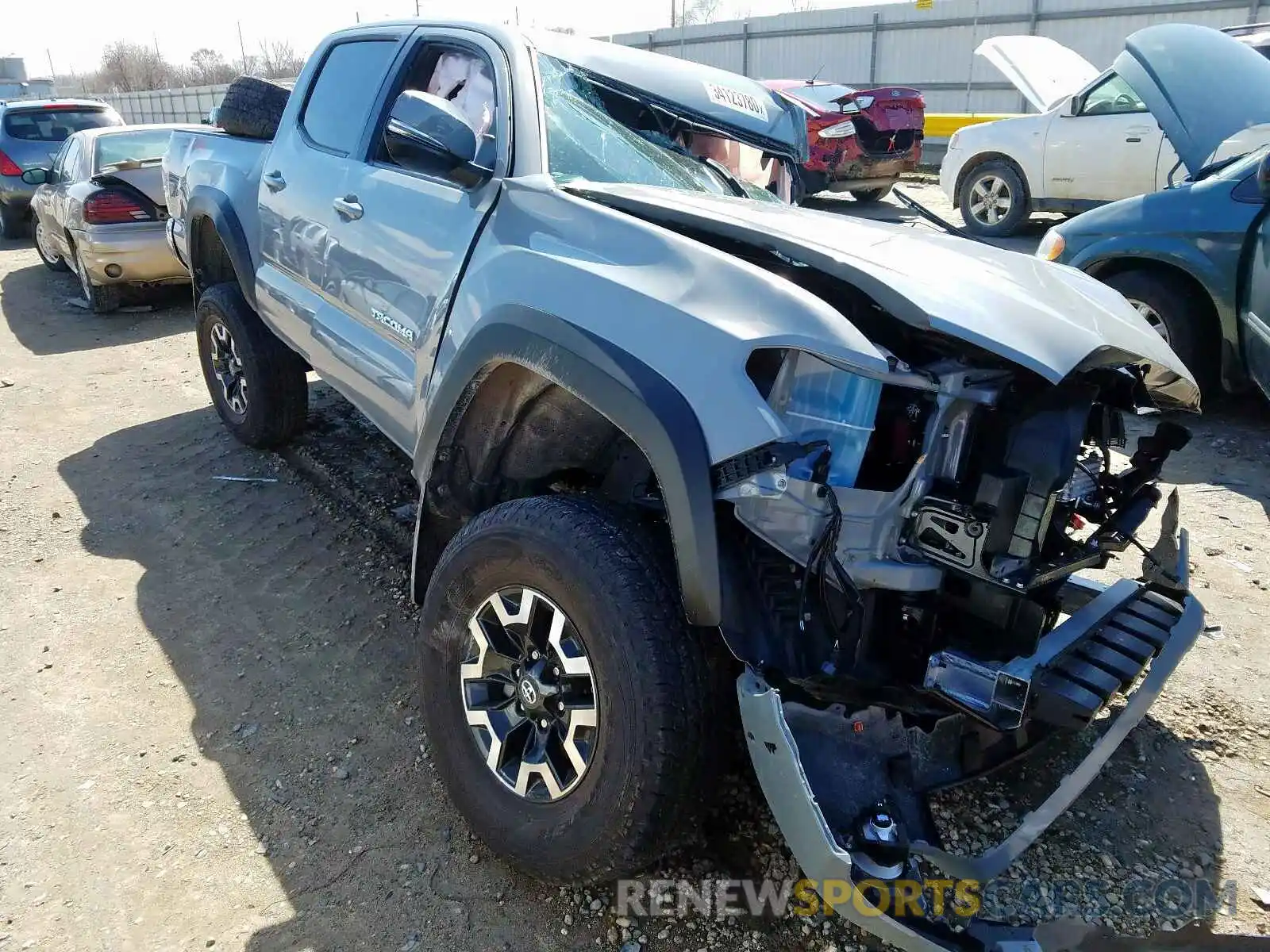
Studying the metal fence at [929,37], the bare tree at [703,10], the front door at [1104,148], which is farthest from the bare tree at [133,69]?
the front door at [1104,148]

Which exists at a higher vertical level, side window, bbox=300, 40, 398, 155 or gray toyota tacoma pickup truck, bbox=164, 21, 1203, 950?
side window, bbox=300, 40, 398, 155

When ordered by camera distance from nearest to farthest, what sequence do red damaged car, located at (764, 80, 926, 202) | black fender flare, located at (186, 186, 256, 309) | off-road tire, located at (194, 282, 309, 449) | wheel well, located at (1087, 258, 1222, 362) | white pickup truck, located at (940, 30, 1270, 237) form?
black fender flare, located at (186, 186, 256, 309), off-road tire, located at (194, 282, 309, 449), wheel well, located at (1087, 258, 1222, 362), white pickup truck, located at (940, 30, 1270, 237), red damaged car, located at (764, 80, 926, 202)

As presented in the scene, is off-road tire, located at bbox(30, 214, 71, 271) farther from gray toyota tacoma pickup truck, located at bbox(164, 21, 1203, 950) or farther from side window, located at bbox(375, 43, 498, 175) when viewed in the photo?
gray toyota tacoma pickup truck, located at bbox(164, 21, 1203, 950)

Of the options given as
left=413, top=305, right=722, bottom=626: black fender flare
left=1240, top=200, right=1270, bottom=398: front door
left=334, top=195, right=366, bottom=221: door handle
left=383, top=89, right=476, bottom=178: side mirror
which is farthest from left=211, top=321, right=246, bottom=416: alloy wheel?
left=1240, top=200, right=1270, bottom=398: front door

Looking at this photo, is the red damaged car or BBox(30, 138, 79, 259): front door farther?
the red damaged car

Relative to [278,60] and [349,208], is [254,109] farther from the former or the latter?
[278,60]

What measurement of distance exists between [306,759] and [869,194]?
13118mm

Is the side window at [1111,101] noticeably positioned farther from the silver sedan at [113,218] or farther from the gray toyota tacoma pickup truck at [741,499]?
the silver sedan at [113,218]

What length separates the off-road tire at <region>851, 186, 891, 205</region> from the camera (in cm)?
1368

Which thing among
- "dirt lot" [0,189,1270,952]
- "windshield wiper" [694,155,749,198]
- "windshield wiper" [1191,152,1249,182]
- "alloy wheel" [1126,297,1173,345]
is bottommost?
"dirt lot" [0,189,1270,952]

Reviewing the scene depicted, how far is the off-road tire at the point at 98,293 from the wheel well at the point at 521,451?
7.42 metres

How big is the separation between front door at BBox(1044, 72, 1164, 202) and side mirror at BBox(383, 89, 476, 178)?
8.42 meters

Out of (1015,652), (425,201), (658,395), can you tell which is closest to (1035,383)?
(1015,652)

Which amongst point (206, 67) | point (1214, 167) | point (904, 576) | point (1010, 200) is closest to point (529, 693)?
point (904, 576)
